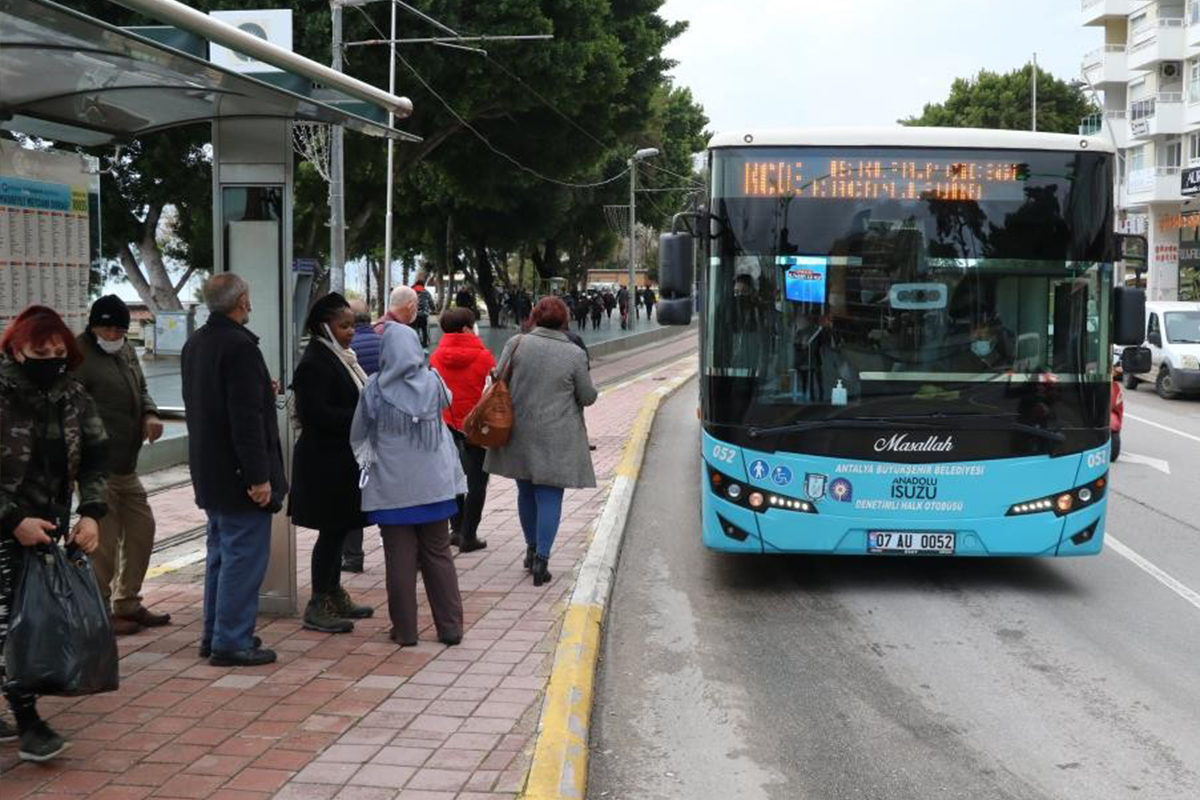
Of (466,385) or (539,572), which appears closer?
(539,572)

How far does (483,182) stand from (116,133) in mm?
29521

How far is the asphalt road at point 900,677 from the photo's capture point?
17.4 ft

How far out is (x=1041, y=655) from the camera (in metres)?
7.16

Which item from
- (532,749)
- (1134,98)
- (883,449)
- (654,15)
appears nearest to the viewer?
(532,749)

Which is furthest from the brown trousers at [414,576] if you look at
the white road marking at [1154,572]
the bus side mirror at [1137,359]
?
the bus side mirror at [1137,359]

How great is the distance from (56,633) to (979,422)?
564 cm

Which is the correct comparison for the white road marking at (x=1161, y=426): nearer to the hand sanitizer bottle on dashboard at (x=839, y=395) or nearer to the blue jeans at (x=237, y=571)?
the hand sanitizer bottle on dashboard at (x=839, y=395)

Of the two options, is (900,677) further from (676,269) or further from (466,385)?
(466,385)

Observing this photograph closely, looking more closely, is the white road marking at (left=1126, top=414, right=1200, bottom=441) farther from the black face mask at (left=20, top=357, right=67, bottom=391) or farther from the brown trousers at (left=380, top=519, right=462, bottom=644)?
the black face mask at (left=20, top=357, right=67, bottom=391)

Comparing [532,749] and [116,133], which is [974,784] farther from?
[116,133]

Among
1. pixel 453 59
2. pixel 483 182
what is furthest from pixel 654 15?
pixel 453 59

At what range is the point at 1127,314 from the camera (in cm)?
851

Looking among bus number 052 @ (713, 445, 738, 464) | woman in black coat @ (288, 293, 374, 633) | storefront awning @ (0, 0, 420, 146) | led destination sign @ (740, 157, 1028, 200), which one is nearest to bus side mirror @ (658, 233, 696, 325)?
led destination sign @ (740, 157, 1028, 200)

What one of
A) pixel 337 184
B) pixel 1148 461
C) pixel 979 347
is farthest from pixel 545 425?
pixel 337 184
